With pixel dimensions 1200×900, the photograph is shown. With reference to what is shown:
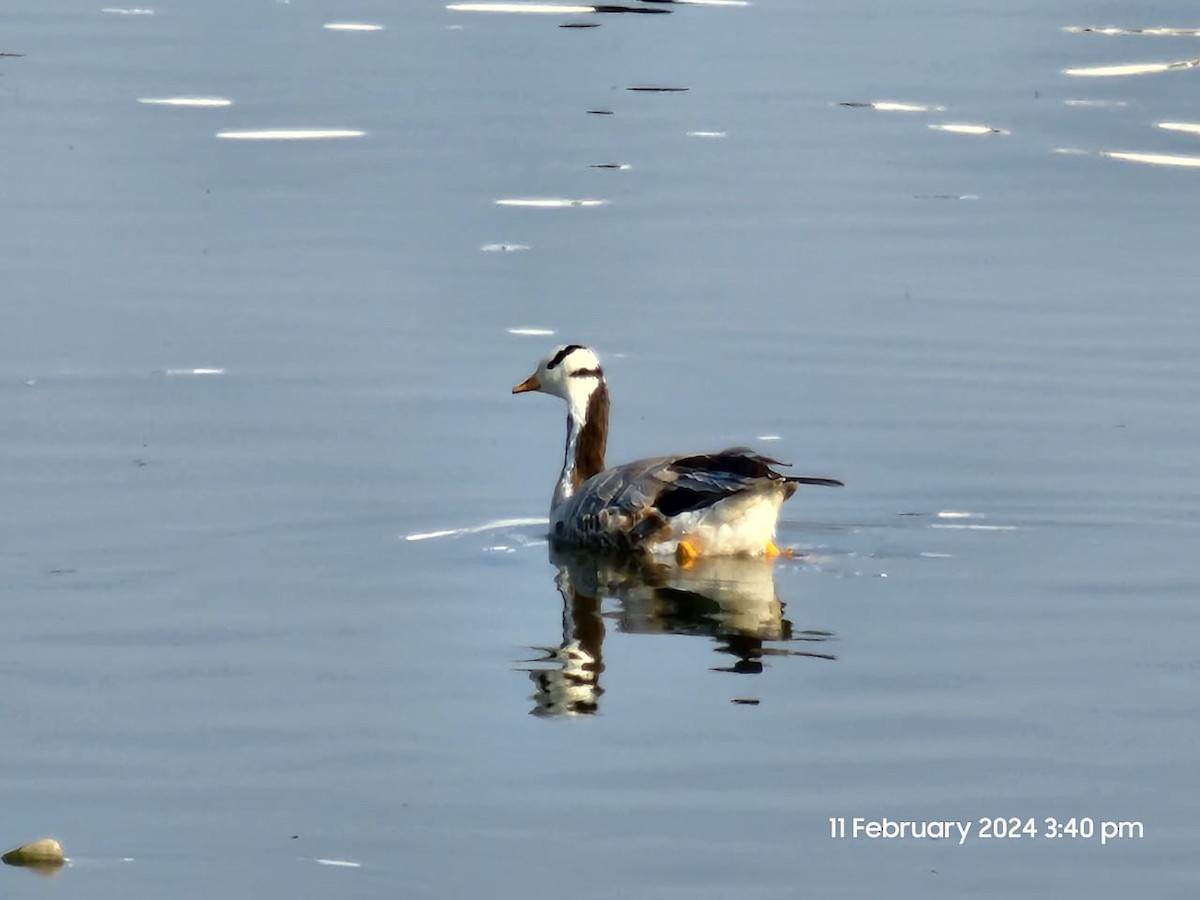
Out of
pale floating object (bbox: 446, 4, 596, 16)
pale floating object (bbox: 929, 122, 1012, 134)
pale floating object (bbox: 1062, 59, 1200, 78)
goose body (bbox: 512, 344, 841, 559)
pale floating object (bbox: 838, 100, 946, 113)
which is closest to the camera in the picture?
goose body (bbox: 512, 344, 841, 559)

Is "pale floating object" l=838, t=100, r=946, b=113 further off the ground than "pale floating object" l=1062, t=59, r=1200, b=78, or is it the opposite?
"pale floating object" l=1062, t=59, r=1200, b=78

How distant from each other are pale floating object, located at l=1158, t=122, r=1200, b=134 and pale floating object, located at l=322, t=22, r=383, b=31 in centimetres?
940

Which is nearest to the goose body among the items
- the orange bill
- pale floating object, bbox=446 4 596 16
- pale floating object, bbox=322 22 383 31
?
the orange bill

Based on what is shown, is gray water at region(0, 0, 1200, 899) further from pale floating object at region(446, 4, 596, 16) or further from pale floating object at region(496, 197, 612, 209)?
pale floating object at region(446, 4, 596, 16)

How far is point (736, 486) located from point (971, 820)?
4438 millimetres

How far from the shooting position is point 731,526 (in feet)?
43.3

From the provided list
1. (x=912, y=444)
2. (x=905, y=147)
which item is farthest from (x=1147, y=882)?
(x=905, y=147)

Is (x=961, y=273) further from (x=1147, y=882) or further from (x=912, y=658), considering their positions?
(x=1147, y=882)

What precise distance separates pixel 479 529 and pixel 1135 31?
17.5 m

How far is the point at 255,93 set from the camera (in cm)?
2469

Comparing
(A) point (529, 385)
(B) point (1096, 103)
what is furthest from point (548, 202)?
(B) point (1096, 103)

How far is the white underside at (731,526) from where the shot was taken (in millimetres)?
13086

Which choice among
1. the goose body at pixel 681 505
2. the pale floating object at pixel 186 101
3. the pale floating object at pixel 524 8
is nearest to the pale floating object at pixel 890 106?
the pale floating object at pixel 186 101

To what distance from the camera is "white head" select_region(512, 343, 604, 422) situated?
48.2 ft
